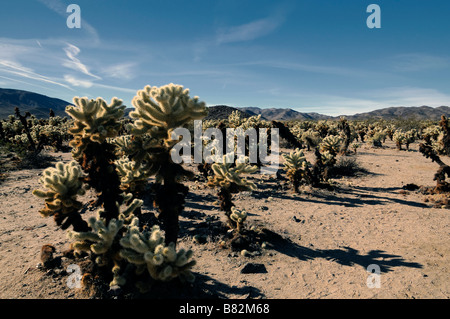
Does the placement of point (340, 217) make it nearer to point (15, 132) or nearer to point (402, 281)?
point (402, 281)

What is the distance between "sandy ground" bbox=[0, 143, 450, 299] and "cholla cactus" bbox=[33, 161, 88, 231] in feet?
5.10

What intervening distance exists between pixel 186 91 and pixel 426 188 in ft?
41.1

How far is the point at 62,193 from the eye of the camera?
4562 mm

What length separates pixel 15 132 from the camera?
25000mm

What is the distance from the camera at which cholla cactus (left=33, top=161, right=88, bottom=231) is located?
4.52 metres

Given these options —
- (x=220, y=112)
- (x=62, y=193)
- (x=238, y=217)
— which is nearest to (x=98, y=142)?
(x=62, y=193)

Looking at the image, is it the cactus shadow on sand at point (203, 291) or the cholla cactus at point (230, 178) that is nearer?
the cactus shadow on sand at point (203, 291)

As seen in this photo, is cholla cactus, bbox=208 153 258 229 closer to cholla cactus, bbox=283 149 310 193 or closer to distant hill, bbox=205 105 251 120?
cholla cactus, bbox=283 149 310 193

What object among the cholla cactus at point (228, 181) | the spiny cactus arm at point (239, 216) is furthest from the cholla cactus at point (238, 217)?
the cholla cactus at point (228, 181)

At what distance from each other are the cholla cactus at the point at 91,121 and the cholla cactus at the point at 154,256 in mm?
1965

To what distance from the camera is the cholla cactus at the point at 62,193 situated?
452cm

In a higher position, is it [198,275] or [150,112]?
[150,112]

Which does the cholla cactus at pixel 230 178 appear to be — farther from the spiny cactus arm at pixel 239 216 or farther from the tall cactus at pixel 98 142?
the tall cactus at pixel 98 142
